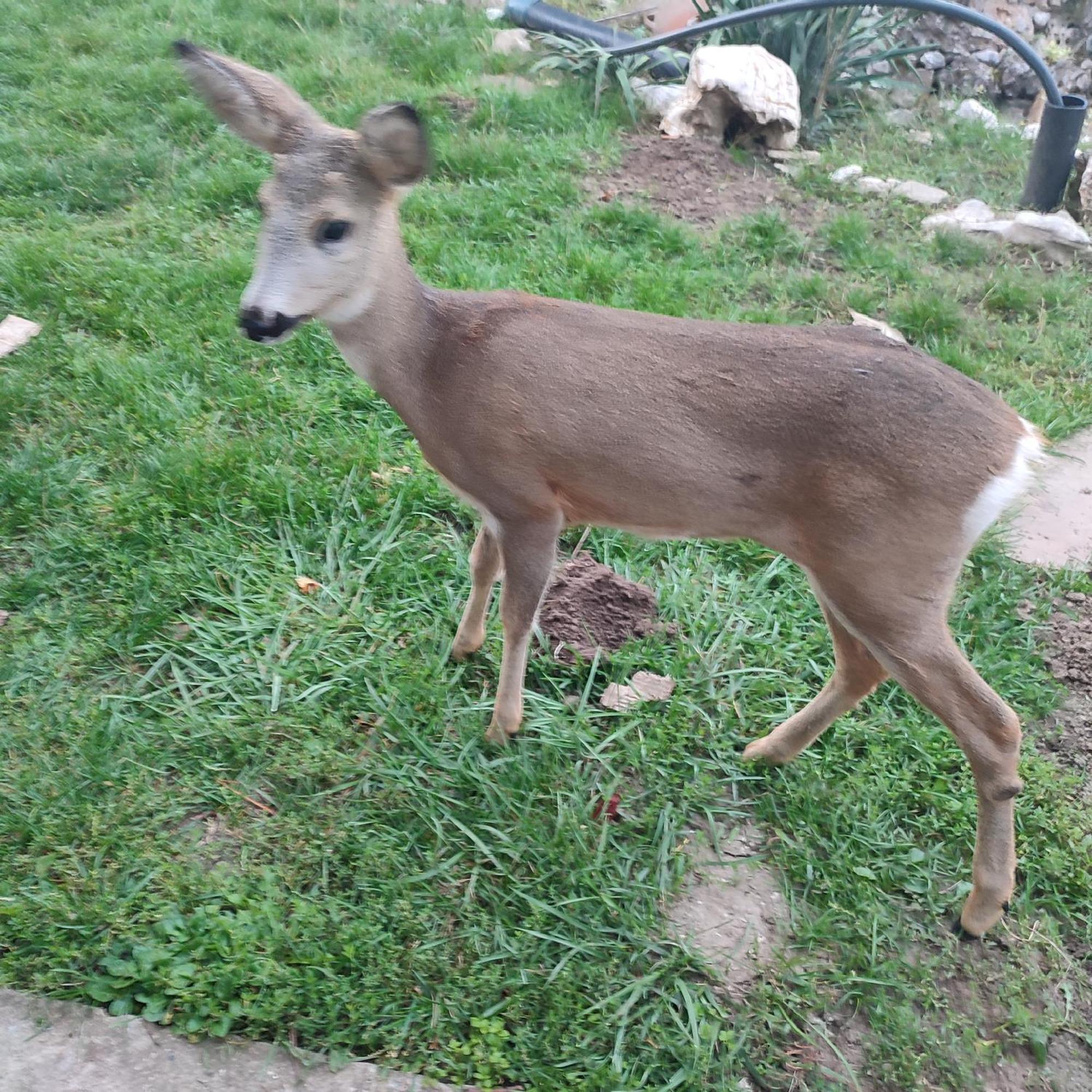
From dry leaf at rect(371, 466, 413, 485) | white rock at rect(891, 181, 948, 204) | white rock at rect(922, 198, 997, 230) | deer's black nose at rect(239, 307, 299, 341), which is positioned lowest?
dry leaf at rect(371, 466, 413, 485)

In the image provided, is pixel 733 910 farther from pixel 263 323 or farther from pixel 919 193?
pixel 919 193

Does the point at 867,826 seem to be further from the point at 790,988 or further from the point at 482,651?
the point at 482,651

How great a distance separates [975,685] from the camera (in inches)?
103

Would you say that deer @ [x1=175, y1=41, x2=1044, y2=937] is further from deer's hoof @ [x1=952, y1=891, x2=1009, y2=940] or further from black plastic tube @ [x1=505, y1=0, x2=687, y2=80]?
black plastic tube @ [x1=505, y1=0, x2=687, y2=80]

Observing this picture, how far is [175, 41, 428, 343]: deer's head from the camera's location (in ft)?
8.07

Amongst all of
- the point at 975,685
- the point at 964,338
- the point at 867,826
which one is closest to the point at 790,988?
the point at 867,826

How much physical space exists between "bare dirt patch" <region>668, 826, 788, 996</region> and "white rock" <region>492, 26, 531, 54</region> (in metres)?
6.76

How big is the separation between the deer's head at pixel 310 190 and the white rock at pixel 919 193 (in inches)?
189

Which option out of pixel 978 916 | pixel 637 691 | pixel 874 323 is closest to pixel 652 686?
pixel 637 691

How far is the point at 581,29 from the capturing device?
7.89 metres

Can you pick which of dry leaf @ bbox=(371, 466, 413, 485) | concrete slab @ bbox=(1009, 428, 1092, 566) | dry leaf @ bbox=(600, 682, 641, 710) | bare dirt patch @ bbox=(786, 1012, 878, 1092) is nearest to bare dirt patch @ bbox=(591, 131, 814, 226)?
concrete slab @ bbox=(1009, 428, 1092, 566)

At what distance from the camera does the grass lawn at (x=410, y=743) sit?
8.36 feet

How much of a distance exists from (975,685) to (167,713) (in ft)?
7.87

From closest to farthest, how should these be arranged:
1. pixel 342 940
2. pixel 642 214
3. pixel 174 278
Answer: pixel 342 940
pixel 174 278
pixel 642 214
